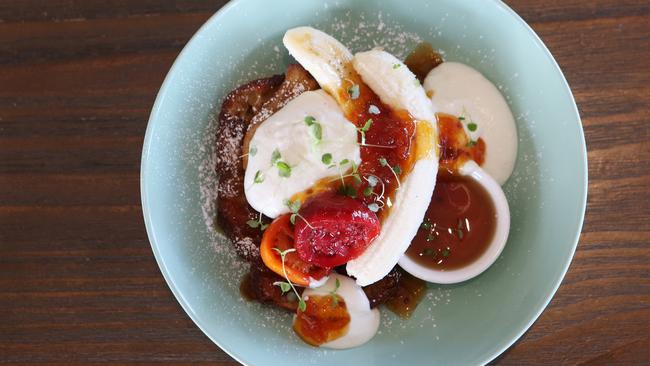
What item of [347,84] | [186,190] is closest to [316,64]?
[347,84]

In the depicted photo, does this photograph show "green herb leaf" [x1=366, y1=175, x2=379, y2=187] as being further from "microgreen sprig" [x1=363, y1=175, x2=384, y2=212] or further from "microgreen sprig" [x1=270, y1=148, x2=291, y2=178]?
"microgreen sprig" [x1=270, y1=148, x2=291, y2=178]

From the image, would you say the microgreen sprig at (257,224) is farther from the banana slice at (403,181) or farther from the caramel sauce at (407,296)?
the caramel sauce at (407,296)

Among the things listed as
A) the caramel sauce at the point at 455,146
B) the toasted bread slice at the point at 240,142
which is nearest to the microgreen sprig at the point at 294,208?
the toasted bread slice at the point at 240,142

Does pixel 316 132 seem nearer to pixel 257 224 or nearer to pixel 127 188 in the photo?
pixel 257 224

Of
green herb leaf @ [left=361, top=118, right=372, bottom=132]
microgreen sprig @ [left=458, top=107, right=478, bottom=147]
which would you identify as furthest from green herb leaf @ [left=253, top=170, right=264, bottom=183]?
microgreen sprig @ [left=458, top=107, right=478, bottom=147]

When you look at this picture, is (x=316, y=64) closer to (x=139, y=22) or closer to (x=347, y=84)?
(x=347, y=84)

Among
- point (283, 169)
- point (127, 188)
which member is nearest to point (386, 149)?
point (283, 169)
